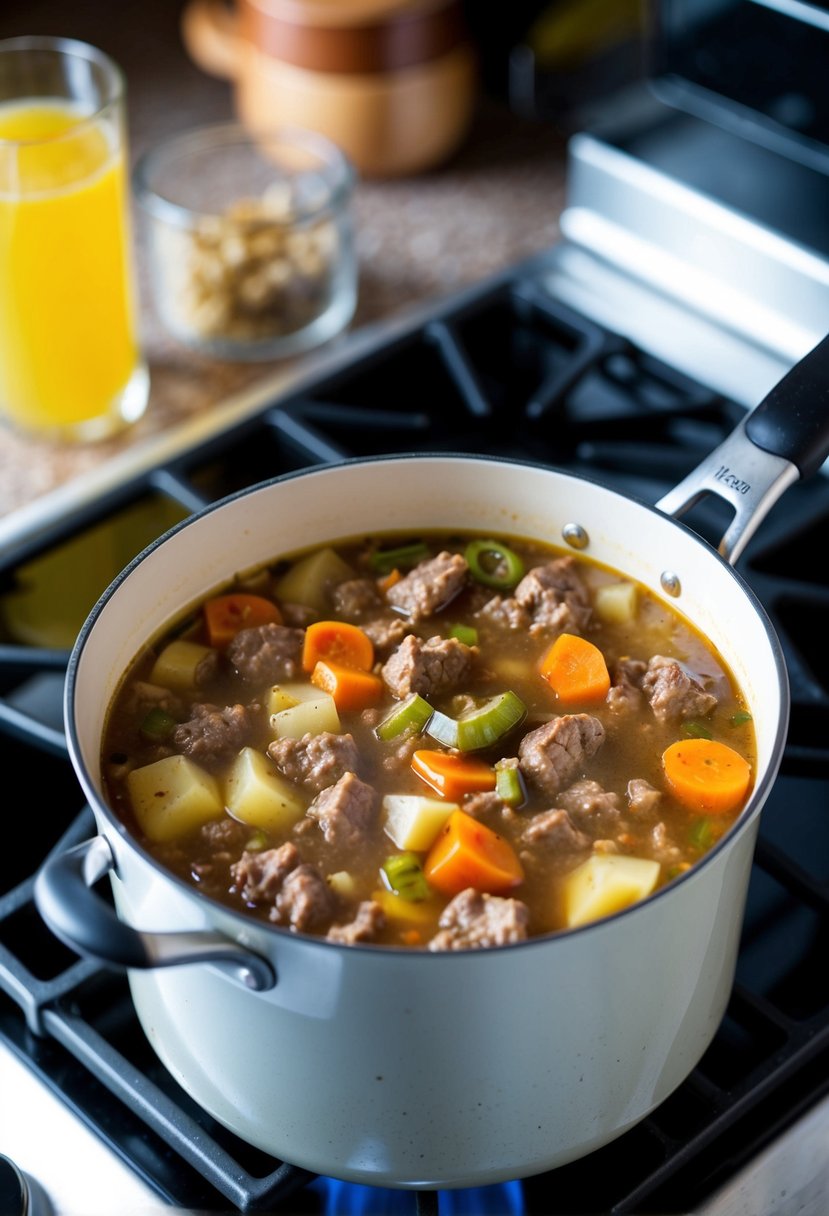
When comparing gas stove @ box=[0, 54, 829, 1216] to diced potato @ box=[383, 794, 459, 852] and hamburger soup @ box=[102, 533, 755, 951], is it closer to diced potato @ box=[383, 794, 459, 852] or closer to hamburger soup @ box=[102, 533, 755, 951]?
hamburger soup @ box=[102, 533, 755, 951]

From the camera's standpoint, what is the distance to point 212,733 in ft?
4.46

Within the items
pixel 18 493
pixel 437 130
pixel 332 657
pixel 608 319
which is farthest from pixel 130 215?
pixel 332 657

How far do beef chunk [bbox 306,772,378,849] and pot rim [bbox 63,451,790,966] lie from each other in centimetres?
15

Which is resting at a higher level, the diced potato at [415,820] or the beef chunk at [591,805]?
the diced potato at [415,820]

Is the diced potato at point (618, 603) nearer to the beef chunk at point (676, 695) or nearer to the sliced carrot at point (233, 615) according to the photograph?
the beef chunk at point (676, 695)

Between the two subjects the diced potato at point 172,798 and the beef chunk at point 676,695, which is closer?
the diced potato at point 172,798

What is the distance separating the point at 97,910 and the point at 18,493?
1172 mm

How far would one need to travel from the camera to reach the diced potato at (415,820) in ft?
4.14

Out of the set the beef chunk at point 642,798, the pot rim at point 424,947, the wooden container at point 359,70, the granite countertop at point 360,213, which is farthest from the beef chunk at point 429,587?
the wooden container at point 359,70

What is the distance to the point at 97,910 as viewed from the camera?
99 cm

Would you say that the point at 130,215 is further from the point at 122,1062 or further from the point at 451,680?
the point at 122,1062

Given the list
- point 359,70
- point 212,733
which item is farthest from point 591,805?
point 359,70

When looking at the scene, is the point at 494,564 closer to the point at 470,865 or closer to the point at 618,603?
the point at 618,603

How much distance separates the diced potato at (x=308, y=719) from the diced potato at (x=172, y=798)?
0.31ft
